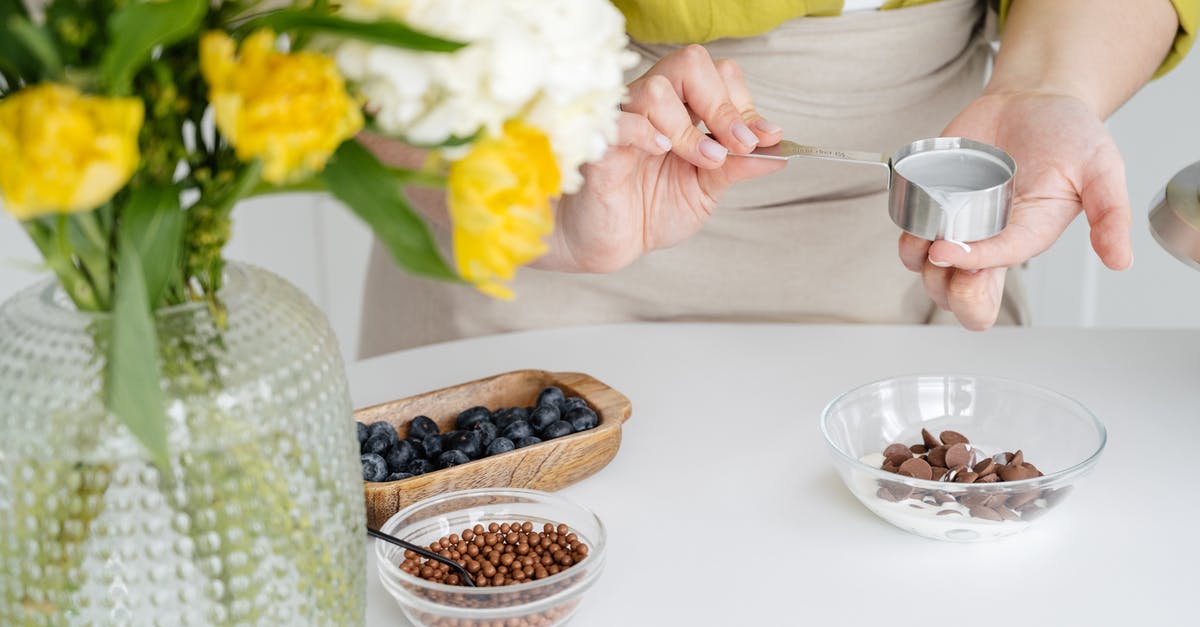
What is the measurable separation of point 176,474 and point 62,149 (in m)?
0.18

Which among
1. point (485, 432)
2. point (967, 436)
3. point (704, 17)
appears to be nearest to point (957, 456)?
point (967, 436)

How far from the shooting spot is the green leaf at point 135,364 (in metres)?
0.44

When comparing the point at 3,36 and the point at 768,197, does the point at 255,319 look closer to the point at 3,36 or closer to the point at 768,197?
the point at 3,36

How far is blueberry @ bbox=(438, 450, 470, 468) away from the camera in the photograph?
854 millimetres

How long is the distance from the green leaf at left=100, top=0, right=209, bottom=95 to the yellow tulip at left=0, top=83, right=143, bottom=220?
0.07ft

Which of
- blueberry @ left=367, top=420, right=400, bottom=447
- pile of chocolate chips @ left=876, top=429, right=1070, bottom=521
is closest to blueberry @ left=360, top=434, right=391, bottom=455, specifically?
blueberry @ left=367, top=420, right=400, bottom=447

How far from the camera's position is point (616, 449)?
915 millimetres

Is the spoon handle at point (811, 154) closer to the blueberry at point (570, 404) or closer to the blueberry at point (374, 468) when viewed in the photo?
the blueberry at point (570, 404)

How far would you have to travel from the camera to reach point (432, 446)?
34.5 inches

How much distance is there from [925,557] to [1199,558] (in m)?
0.18

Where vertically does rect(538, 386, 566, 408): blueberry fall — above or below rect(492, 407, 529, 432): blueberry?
above

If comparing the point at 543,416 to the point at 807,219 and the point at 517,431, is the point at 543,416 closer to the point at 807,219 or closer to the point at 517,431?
the point at 517,431

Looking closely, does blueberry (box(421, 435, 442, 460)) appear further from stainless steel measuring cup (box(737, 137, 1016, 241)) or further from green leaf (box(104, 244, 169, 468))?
green leaf (box(104, 244, 169, 468))

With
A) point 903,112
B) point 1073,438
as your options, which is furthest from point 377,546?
point 903,112
